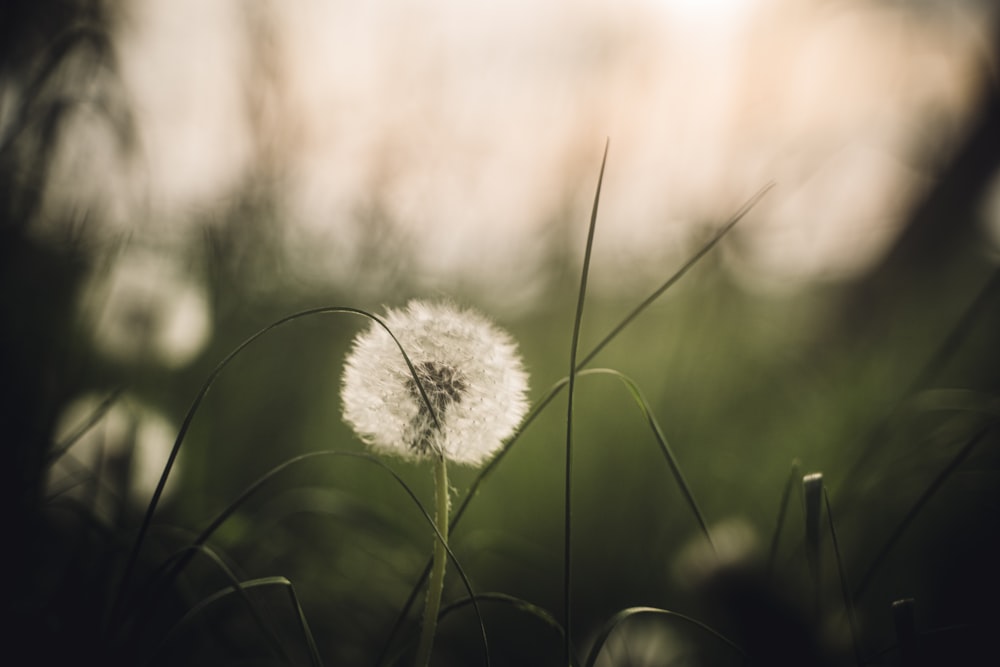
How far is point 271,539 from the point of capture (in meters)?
1.49

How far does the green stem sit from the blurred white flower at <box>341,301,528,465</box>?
3.7 inches

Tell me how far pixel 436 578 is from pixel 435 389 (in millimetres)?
263

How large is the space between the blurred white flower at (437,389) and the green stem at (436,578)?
3.7 inches

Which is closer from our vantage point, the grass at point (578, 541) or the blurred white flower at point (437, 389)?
the grass at point (578, 541)

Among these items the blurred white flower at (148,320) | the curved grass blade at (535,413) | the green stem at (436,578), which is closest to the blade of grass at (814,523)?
the curved grass blade at (535,413)

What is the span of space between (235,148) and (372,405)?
1.59 m

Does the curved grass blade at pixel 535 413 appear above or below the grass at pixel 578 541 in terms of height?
above

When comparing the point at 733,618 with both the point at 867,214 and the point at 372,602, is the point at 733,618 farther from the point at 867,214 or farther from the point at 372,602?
the point at 867,214

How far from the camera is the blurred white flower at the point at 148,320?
5.96 ft

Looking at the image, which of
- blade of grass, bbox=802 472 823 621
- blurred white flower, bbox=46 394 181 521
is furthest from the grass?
blurred white flower, bbox=46 394 181 521

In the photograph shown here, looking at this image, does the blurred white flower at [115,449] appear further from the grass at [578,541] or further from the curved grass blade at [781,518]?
the curved grass blade at [781,518]

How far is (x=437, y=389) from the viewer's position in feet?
2.85

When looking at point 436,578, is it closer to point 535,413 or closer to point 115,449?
point 535,413

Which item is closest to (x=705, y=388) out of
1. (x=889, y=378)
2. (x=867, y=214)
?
(x=889, y=378)
